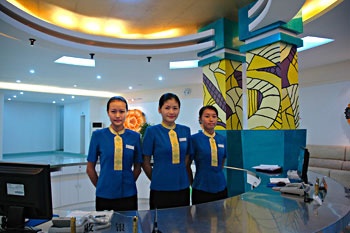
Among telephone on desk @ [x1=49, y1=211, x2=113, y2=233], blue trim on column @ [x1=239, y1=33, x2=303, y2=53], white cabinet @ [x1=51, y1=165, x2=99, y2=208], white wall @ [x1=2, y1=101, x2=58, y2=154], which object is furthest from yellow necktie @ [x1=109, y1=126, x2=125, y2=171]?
white wall @ [x1=2, y1=101, x2=58, y2=154]

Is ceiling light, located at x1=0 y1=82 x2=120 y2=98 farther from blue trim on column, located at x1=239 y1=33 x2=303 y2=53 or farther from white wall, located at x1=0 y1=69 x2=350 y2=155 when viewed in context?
blue trim on column, located at x1=239 y1=33 x2=303 y2=53

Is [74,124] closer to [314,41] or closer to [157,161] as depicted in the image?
[314,41]

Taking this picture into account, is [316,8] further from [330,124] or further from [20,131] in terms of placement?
[20,131]

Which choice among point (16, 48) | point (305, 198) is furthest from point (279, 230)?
point (16, 48)

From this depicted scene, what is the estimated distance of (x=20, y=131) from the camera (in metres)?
14.9

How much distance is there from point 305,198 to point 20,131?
16.2 meters

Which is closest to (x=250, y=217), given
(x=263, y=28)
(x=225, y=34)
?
(x=263, y=28)

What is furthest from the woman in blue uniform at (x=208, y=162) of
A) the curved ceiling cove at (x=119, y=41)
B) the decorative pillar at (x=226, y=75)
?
the curved ceiling cove at (x=119, y=41)

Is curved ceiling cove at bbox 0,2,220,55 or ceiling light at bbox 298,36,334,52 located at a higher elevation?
ceiling light at bbox 298,36,334,52

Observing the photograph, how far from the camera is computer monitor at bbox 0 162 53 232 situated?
54.7 inches

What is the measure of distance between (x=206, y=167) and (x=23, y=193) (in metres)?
1.46

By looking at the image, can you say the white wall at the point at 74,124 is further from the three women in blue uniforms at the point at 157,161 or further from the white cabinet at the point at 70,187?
the three women in blue uniforms at the point at 157,161

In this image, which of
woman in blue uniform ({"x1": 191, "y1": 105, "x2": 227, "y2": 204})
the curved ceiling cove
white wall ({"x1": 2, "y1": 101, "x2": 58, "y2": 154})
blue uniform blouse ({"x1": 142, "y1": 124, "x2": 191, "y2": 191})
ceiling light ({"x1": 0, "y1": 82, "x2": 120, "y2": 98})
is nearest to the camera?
blue uniform blouse ({"x1": 142, "y1": 124, "x2": 191, "y2": 191})

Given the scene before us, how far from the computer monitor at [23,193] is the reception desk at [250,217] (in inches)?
14.9
